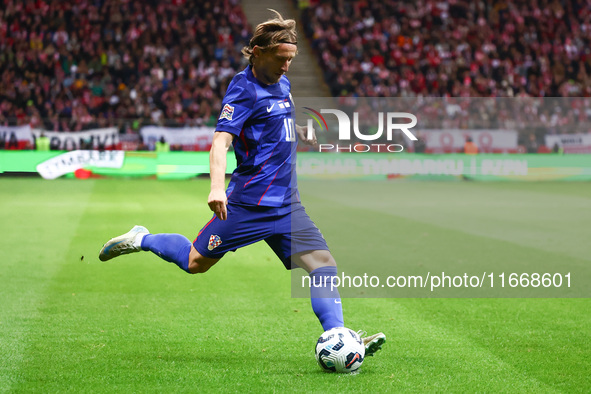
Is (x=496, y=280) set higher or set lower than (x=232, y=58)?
lower

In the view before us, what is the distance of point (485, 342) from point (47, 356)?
9.84 ft

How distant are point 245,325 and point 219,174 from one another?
1.93m

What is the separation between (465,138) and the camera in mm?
24359

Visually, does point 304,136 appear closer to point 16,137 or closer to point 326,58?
point 16,137

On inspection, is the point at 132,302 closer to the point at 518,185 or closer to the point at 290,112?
the point at 290,112

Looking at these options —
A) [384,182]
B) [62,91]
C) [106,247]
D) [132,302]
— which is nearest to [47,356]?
[106,247]

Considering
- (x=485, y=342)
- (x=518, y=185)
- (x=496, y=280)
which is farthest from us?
(x=518, y=185)

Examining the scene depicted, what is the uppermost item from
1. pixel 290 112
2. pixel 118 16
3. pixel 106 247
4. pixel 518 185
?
pixel 118 16

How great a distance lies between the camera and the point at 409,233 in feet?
38.9

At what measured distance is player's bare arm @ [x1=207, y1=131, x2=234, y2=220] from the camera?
4.31 meters

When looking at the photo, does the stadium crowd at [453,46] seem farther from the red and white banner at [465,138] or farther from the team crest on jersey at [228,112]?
the team crest on jersey at [228,112]

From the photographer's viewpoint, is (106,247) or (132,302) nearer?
(106,247)

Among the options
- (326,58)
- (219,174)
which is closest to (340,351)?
(219,174)

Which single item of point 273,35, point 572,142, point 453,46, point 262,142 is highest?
point 453,46
